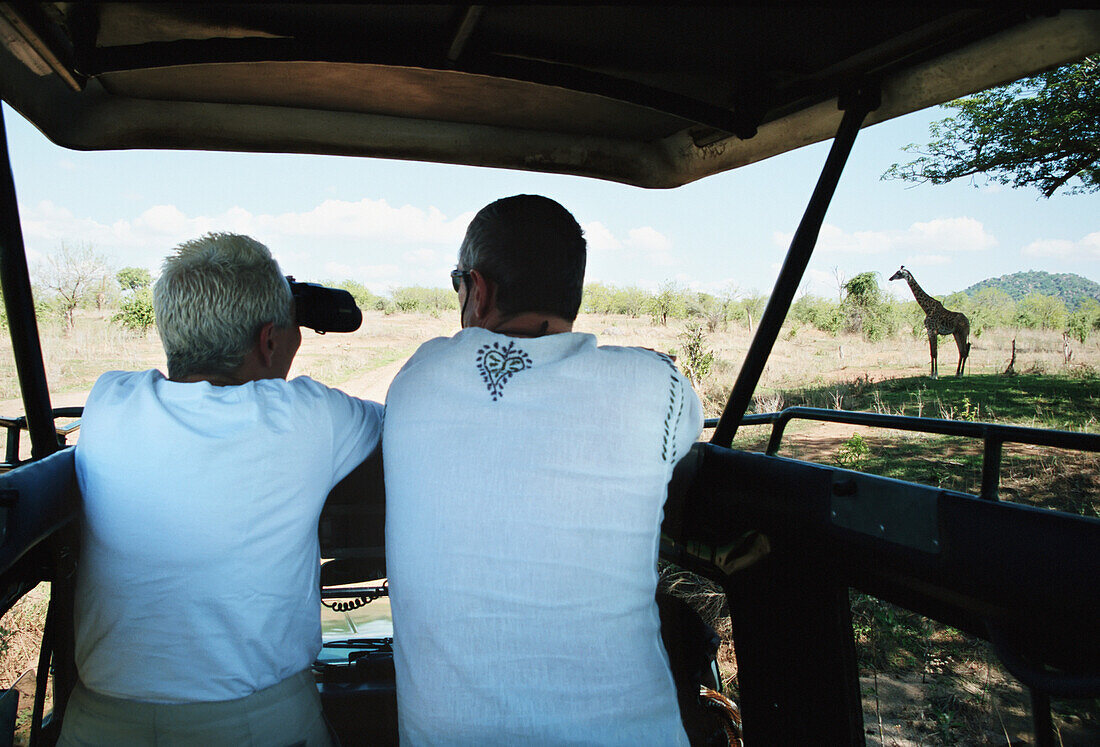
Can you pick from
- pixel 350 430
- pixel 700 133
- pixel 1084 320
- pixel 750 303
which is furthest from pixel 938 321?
pixel 350 430

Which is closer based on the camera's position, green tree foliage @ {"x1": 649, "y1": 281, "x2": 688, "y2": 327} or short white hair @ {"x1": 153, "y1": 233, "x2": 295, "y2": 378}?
short white hair @ {"x1": 153, "y1": 233, "x2": 295, "y2": 378}

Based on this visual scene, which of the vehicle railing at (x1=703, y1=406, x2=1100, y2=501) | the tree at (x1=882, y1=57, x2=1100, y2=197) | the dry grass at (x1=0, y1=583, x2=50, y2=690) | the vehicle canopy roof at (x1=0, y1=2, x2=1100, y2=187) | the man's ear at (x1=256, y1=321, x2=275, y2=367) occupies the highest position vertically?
the tree at (x1=882, y1=57, x2=1100, y2=197)

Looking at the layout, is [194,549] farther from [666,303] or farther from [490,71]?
[666,303]

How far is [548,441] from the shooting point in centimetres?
105

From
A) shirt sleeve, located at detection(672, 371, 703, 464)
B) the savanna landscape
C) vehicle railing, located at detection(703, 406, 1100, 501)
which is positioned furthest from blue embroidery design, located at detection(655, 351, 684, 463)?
vehicle railing, located at detection(703, 406, 1100, 501)

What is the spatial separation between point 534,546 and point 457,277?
60 cm

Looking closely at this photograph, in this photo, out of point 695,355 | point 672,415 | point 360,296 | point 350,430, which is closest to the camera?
point 672,415

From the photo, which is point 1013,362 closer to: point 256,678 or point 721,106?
point 721,106

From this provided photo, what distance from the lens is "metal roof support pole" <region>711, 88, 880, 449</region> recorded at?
1.54 meters

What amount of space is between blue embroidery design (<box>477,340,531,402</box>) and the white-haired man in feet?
1.25

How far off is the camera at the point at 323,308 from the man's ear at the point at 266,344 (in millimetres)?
123

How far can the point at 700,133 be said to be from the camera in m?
1.88

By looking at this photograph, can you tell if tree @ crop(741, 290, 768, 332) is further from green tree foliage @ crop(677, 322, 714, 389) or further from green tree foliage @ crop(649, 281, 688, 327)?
green tree foliage @ crop(677, 322, 714, 389)

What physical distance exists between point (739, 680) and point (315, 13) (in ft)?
5.88
